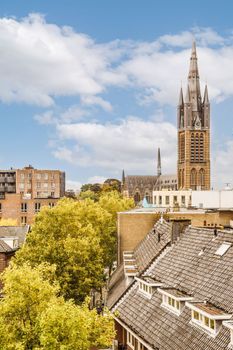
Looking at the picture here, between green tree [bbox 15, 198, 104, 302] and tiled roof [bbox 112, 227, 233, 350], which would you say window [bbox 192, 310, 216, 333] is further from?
green tree [bbox 15, 198, 104, 302]

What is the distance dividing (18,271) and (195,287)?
825 centimetres

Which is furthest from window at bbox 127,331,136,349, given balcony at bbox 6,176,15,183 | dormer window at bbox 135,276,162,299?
balcony at bbox 6,176,15,183

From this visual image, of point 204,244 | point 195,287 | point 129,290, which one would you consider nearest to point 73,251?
point 129,290

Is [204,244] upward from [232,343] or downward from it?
upward

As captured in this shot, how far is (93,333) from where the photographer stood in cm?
2167

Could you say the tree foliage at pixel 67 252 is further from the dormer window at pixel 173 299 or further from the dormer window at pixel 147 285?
the dormer window at pixel 173 299

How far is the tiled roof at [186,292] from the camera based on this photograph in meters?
20.9

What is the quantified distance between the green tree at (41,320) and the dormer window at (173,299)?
2919mm

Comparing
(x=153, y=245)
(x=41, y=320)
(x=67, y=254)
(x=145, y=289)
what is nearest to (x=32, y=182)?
(x=67, y=254)

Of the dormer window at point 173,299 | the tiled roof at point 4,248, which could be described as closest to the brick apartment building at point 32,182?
the tiled roof at point 4,248

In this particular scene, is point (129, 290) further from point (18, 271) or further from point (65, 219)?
point (65, 219)

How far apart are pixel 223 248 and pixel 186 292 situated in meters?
2.96

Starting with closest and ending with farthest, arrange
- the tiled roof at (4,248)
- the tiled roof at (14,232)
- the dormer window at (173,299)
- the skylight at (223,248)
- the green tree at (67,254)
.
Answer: the dormer window at (173,299), the skylight at (223,248), the green tree at (67,254), the tiled roof at (4,248), the tiled roof at (14,232)

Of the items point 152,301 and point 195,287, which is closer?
point 195,287
